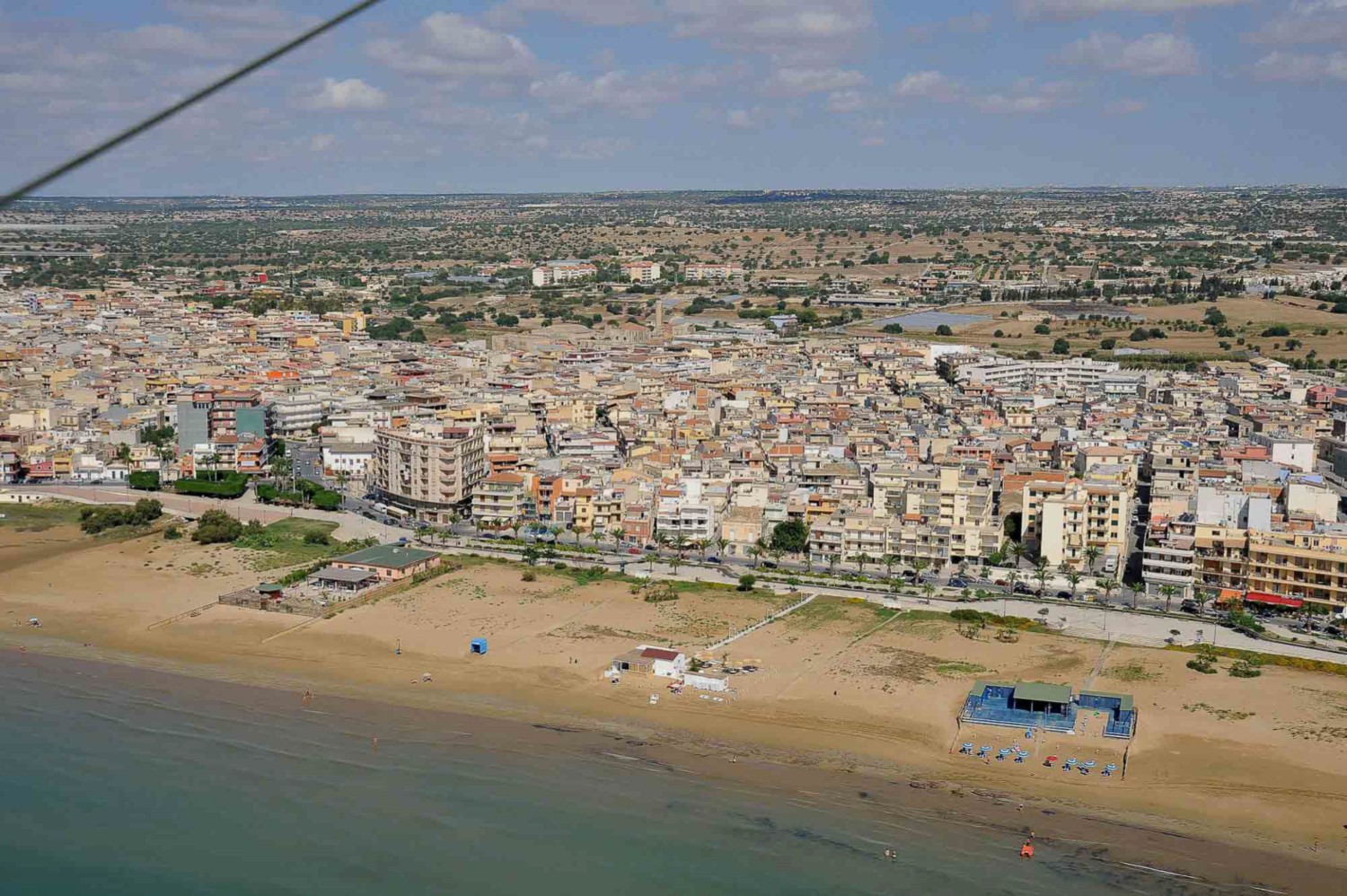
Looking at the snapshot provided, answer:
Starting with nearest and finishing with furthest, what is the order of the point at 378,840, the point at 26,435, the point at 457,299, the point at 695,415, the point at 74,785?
the point at 378,840 < the point at 74,785 < the point at 26,435 < the point at 695,415 < the point at 457,299

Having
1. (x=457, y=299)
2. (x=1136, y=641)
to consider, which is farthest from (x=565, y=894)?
(x=457, y=299)

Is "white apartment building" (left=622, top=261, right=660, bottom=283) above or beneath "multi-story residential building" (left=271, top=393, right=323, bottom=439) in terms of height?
above

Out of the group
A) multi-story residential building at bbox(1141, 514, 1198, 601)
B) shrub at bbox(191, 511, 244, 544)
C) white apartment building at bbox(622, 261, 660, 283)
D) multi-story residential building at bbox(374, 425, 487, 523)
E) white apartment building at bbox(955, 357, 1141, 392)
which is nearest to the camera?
multi-story residential building at bbox(1141, 514, 1198, 601)

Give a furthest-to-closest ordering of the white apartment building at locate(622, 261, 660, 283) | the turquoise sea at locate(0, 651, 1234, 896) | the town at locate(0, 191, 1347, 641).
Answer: the white apartment building at locate(622, 261, 660, 283) < the town at locate(0, 191, 1347, 641) < the turquoise sea at locate(0, 651, 1234, 896)

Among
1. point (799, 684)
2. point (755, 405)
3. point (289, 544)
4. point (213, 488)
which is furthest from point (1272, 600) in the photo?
point (213, 488)

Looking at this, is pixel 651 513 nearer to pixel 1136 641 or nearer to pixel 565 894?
pixel 1136 641

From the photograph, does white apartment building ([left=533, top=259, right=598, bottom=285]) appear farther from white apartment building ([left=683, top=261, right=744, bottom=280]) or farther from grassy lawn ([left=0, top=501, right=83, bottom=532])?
grassy lawn ([left=0, top=501, right=83, bottom=532])

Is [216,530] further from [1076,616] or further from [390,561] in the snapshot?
[1076,616]

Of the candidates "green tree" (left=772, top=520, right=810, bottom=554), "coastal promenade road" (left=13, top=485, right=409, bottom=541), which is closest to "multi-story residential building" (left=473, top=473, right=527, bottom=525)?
"coastal promenade road" (left=13, top=485, right=409, bottom=541)
